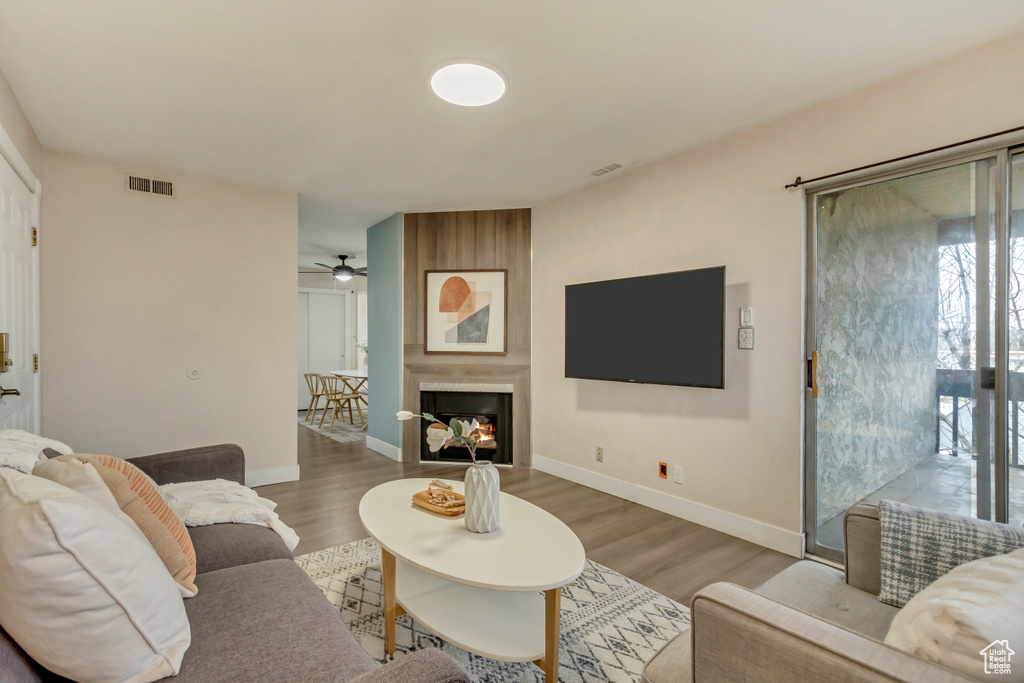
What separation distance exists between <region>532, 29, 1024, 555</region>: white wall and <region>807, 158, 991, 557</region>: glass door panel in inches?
5.4

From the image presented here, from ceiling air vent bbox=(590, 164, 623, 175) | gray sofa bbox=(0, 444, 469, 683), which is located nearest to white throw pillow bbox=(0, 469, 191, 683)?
gray sofa bbox=(0, 444, 469, 683)

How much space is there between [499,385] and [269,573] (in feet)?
10.8

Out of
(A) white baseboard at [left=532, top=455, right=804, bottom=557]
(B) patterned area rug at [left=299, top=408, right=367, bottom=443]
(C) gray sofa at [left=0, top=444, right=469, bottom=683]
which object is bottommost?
(B) patterned area rug at [left=299, top=408, right=367, bottom=443]

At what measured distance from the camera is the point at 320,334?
9.06 m

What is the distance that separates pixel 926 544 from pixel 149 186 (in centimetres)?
483

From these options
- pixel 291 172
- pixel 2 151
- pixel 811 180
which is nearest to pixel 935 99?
pixel 811 180

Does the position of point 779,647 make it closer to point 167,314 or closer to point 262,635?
point 262,635

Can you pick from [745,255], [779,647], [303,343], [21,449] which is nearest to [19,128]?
[21,449]

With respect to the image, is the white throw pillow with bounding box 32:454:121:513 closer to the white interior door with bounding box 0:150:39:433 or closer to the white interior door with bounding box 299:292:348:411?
the white interior door with bounding box 0:150:39:433

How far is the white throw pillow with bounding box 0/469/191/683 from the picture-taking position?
85 centimetres

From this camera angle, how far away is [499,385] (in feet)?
15.8

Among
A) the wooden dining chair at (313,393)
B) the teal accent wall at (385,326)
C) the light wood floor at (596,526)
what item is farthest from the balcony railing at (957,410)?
the wooden dining chair at (313,393)

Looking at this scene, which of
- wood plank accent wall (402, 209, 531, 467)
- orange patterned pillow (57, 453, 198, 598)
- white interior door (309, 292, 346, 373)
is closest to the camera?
orange patterned pillow (57, 453, 198, 598)

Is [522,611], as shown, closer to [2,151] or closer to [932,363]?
[932,363]
